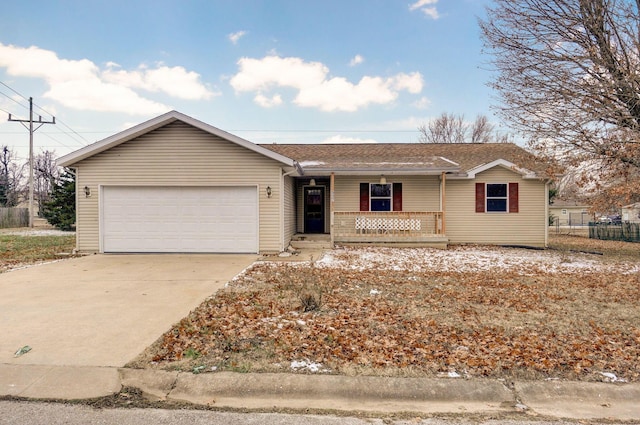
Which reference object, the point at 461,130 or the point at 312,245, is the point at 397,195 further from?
the point at 461,130

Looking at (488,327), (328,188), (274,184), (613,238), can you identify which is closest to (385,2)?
(328,188)

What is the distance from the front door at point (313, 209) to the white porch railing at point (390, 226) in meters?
1.57

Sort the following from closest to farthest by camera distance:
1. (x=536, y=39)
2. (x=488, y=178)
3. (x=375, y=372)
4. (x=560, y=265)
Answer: (x=375, y=372), (x=560, y=265), (x=536, y=39), (x=488, y=178)

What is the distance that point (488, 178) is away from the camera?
14.9 metres

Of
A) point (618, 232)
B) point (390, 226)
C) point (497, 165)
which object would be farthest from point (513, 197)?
point (618, 232)

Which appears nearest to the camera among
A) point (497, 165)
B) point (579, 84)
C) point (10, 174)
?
point (579, 84)

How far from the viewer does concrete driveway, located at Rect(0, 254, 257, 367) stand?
4094mm

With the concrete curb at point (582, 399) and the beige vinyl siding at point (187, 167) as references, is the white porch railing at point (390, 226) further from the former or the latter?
the concrete curb at point (582, 399)

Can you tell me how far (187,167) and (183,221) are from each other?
1.65 metres

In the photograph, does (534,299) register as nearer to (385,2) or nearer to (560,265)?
(560,265)

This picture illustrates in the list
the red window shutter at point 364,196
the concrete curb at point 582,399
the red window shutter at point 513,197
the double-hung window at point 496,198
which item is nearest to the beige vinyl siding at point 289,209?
the red window shutter at point 364,196

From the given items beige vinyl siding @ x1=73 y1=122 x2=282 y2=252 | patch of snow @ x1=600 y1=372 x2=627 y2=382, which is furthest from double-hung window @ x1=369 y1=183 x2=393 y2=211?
patch of snow @ x1=600 y1=372 x2=627 y2=382

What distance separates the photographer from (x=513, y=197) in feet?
48.7

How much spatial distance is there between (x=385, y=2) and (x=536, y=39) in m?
6.05
